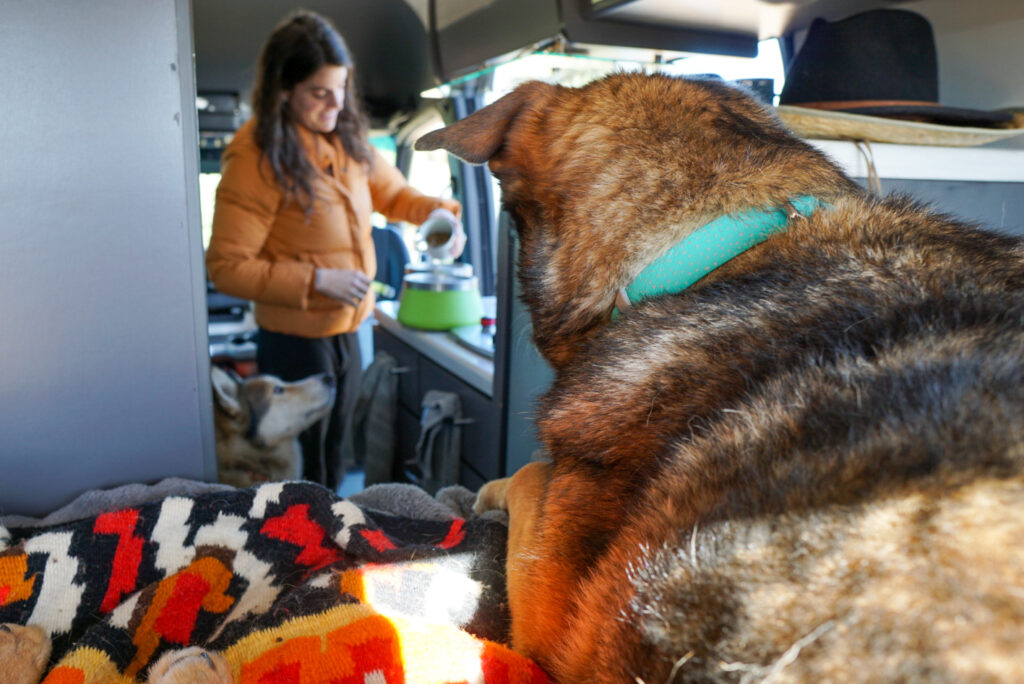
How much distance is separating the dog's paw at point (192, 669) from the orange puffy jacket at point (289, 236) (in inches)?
63.7

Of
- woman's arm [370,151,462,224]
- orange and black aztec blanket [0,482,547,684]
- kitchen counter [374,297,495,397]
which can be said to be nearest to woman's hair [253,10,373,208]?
woman's arm [370,151,462,224]

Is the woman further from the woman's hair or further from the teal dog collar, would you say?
the teal dog collar

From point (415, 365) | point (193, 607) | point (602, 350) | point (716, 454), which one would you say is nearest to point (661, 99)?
point (602, 350)

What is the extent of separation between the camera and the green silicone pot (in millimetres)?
2488

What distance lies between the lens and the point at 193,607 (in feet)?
2.87

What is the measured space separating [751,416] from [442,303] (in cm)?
197

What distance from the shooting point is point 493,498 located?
1.12 meters

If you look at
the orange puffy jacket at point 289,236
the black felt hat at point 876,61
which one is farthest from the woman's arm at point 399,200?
the black felt hat at point 876,61

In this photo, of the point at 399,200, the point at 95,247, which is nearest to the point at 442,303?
the point at 399,200

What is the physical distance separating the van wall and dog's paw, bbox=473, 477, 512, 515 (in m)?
0.55

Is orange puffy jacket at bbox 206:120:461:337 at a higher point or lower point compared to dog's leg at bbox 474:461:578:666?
higher

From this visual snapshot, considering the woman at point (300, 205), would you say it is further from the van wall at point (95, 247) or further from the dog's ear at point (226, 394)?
the van wall at point (95, 247)

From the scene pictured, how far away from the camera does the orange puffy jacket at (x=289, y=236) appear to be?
2.11 m

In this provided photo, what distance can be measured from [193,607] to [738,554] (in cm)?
75
